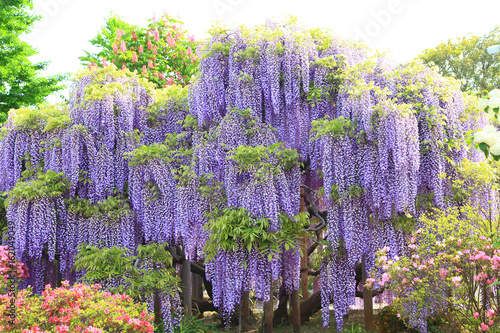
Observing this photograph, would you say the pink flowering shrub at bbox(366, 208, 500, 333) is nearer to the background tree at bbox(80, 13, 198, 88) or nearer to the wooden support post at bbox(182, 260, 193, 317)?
the wooden support post at bbox(182, 260, 193, 317)

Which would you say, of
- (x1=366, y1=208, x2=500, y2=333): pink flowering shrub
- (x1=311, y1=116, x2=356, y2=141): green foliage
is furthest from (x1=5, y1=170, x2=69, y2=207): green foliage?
(x1=366, y1=208, x2=500, y2=333): pink flowering shrub

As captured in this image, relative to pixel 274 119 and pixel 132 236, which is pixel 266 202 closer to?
pixel 274 119

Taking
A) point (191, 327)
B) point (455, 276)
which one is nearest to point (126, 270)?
point (191, 327)

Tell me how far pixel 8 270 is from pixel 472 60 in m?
23.3

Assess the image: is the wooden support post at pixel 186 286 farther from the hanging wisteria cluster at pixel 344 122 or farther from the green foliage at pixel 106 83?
the green foliage at pixel 106 83

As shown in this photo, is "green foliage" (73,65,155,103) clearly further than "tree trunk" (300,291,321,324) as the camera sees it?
No

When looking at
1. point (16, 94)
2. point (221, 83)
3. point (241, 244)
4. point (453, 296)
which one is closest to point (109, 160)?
point (221, 83)

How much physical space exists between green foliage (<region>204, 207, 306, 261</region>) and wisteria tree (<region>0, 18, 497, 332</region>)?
25 millimetres

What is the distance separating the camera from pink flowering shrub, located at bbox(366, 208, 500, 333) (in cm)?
574

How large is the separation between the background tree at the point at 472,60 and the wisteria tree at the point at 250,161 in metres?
16.1

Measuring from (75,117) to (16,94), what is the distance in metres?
7.67

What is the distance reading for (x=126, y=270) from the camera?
7.88m

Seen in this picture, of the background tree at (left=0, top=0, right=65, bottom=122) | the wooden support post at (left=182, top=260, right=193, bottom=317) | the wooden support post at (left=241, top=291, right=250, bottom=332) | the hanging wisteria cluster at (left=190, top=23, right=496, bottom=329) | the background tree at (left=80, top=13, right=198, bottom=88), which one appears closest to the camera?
the hanging wisteria cluster at (left=190, top=23, right=496, bottom=329)

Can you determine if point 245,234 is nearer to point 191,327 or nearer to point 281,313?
point 191,327
